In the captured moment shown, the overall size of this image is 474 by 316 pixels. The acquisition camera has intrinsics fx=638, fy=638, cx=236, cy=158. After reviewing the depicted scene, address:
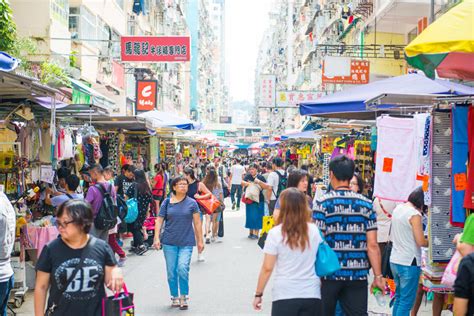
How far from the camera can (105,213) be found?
29.4ft

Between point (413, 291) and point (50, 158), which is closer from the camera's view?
point (413, 291)

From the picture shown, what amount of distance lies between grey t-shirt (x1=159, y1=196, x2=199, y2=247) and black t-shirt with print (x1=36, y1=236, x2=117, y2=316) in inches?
148

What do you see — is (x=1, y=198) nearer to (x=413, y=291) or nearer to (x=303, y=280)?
(x=303, y=280)

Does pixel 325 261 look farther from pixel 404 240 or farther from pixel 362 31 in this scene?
pixel 362 31

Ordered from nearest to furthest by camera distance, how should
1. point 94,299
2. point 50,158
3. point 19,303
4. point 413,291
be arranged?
point 94,299 → point 413,291 → point 19,303 → point 50,158

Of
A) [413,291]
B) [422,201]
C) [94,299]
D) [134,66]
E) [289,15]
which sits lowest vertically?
[413,291]

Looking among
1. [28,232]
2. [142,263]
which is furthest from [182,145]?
[28,232]

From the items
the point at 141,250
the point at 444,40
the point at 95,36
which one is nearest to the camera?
the point at 444,40

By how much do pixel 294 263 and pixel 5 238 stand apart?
8.28 feet

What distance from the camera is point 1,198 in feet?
18.2

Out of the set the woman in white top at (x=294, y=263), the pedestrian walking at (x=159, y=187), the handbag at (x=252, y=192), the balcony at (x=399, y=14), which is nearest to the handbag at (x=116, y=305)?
the woman in white top at (x=294, y=263)

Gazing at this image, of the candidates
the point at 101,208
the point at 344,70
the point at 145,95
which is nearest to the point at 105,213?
the point at 101,208

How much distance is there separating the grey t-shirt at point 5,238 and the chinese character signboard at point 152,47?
12.8 metres

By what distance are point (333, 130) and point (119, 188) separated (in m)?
5.19
